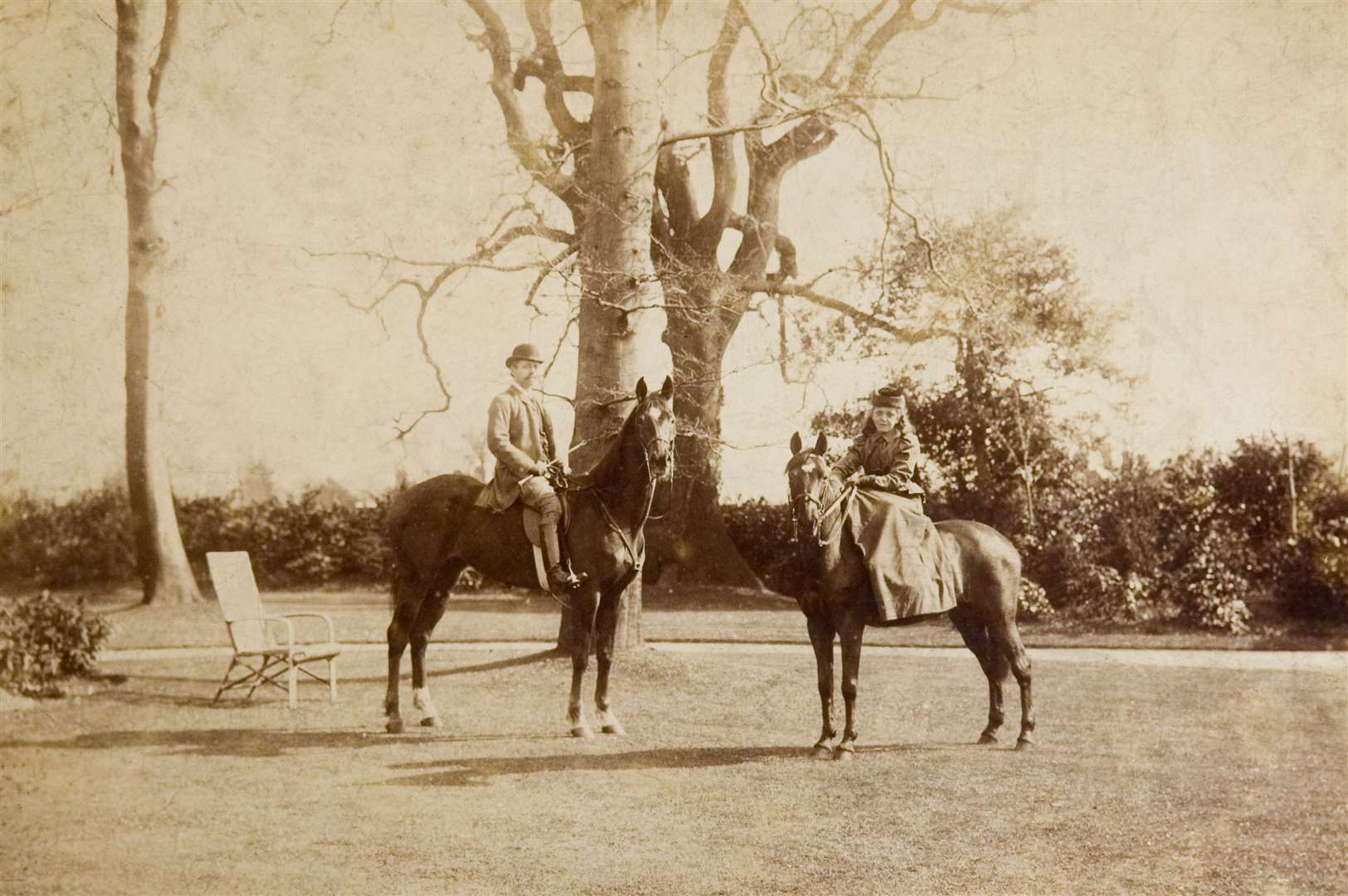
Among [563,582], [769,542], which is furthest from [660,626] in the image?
[769,542]

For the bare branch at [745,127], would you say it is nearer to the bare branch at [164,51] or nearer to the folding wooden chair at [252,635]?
the bare branch at [164,51]

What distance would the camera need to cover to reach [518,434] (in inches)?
182

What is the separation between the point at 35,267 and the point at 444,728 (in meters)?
3.28

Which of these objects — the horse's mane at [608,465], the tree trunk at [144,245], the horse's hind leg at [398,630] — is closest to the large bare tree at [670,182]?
the horse's mane at [608,465]

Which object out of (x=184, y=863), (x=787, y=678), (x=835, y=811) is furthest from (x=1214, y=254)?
(x=184, y=863)

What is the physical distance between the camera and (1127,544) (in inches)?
173

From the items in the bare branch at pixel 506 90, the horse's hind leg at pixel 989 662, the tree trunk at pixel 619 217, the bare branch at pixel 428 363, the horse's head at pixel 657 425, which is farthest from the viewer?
the bare branch at pixel 506 90

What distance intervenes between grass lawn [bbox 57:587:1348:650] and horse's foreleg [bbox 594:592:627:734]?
25 centimetres

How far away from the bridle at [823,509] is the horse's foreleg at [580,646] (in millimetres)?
1169

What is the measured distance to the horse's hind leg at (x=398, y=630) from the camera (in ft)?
15.4

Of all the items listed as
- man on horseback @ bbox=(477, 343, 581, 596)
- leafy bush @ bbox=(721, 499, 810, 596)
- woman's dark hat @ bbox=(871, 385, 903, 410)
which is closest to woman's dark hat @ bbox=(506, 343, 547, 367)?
man on horseback @ bbox=(477, 343, 581, 596)

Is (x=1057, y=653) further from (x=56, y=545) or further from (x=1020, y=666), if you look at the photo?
(x=56, y=545)

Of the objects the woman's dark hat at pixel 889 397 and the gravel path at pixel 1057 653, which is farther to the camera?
the gravel path at pixel 1057 653

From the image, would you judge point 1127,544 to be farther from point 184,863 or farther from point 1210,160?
point 184,863
